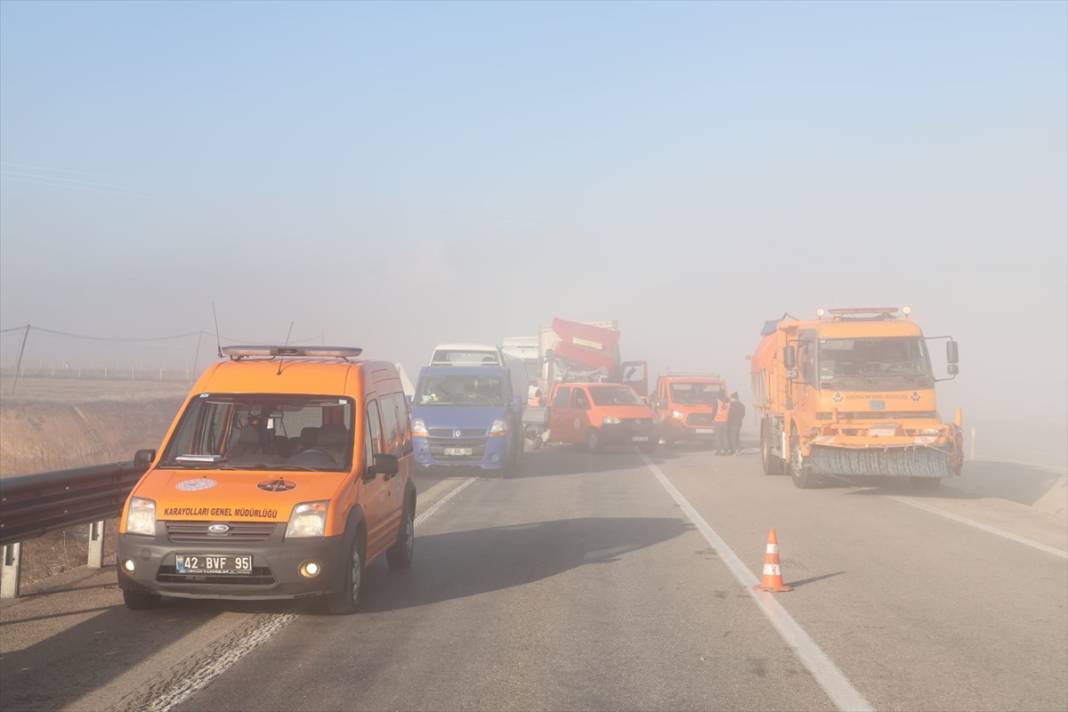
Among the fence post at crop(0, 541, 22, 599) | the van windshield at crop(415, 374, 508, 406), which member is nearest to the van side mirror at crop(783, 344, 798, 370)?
the van windshield at crop(415, 374, 508, 406)

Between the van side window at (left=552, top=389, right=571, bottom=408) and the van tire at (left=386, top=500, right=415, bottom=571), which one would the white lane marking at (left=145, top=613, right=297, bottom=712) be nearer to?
the van tire at (left=386, top=500, right=415, bottom=571)

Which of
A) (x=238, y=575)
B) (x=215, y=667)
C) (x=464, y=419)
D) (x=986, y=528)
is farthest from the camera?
(x=464, y=419)

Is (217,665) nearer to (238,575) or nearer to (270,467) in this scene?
(238,575)

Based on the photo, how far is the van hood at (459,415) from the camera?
21250 millimetres

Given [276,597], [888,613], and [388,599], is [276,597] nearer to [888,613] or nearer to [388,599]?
[388,599]

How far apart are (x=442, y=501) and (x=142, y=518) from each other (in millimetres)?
9601

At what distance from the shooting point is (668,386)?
113 ft

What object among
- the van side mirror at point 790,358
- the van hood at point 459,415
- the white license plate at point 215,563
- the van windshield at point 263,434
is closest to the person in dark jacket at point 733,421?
the van side mirror at point 790,358

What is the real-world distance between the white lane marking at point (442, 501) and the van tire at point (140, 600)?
19.6 ft

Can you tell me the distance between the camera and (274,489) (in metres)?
7.98

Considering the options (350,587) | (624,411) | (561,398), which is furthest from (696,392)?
(350,587)

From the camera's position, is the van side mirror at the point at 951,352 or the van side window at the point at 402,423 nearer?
the van side window at the point at 402,423

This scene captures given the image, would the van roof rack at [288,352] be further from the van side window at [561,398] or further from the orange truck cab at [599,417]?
the van side window at [561,398]

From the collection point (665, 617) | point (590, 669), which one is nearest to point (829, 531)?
point (665, 617)
